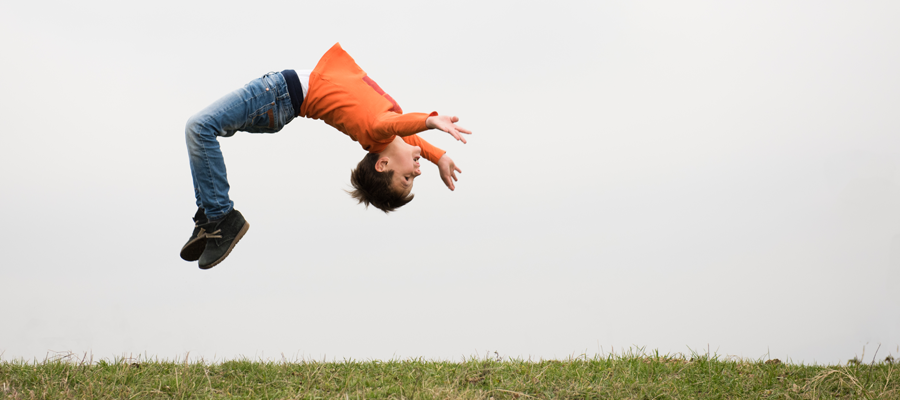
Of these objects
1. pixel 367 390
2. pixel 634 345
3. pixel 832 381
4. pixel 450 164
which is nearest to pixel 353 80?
pixel 450 164

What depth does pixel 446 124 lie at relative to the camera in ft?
14.9

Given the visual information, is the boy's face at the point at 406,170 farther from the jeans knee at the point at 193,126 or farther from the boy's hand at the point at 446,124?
the jeans knee at the point at 193,126

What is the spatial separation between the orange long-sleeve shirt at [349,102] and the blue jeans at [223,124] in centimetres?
26

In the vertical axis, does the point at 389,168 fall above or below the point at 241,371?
above

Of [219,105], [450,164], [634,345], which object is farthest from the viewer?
[634,345]

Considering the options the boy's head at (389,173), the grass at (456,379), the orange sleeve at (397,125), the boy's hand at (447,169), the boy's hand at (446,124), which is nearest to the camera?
the boy's hand at (446,124)

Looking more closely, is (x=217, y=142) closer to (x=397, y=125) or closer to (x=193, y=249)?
(x=193, y=249)

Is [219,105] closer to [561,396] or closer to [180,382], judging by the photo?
[180,382]

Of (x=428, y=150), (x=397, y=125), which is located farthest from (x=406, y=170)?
(x=397, y=125)

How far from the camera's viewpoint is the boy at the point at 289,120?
517 centimetres

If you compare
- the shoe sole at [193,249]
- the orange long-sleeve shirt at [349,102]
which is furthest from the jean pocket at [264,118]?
the shoe sole at [193,249]

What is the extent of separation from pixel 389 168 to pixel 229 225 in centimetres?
142

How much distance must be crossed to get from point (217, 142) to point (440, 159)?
2002 mm

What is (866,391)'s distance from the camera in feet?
19.3
